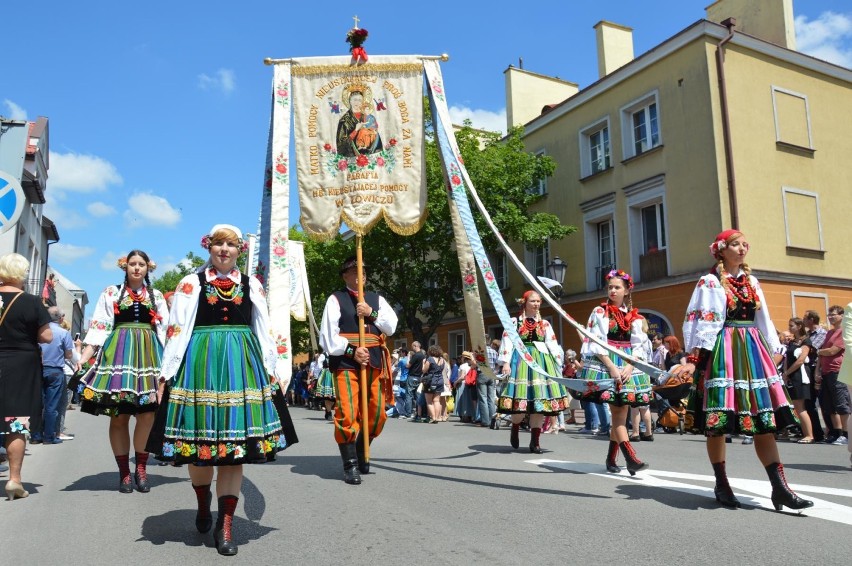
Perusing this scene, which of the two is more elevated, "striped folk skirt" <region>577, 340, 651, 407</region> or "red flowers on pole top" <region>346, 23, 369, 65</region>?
"red flowers on pole top" <region>346, 23, 369, 65</region>

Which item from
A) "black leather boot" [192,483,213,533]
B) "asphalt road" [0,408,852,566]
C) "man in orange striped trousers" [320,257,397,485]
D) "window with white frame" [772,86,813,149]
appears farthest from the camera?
"window with white frame" [772,86,813,149]

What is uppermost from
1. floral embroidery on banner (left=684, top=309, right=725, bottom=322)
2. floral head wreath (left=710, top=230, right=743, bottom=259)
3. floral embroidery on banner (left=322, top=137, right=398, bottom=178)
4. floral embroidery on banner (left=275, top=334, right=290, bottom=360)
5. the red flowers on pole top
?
the red flowers on pole top

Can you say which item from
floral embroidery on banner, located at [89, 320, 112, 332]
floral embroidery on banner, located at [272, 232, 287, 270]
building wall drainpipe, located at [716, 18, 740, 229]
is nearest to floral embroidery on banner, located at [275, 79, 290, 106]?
floral embroidery on banner, located at [272, 232, 287, 270]

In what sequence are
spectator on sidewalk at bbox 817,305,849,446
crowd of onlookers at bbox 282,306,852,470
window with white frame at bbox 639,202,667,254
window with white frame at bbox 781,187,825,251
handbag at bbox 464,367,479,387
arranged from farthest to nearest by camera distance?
window with white frame at bbox 639,202,667,254 → window with white frame at bbox 781,187,825,251 → handbag at bbox 464,367,479,387 → crowd of onlookers at bbox 282,306,852,470 → spectator on sidewalk at bbox 817,305,849,446

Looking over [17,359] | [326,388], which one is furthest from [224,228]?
[326,388]

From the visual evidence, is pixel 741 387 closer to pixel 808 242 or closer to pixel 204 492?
pixel 204 492

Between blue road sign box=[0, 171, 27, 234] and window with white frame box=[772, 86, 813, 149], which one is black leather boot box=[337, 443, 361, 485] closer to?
blue road sign box=[0, 171, 27, 234]

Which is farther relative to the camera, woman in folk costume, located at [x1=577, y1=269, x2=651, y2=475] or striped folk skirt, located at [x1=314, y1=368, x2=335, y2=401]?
striped folk skirt, located at [x1=314, y1=368, x2=335, y2=401]

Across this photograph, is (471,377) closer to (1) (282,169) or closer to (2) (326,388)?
(2) (326,388)

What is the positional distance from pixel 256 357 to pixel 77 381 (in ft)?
10.5

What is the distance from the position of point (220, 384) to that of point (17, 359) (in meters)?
2.81

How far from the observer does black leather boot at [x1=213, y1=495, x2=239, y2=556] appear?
3.98 meters

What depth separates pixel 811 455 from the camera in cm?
852

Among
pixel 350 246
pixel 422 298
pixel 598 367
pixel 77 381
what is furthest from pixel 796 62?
pixel 77 381
